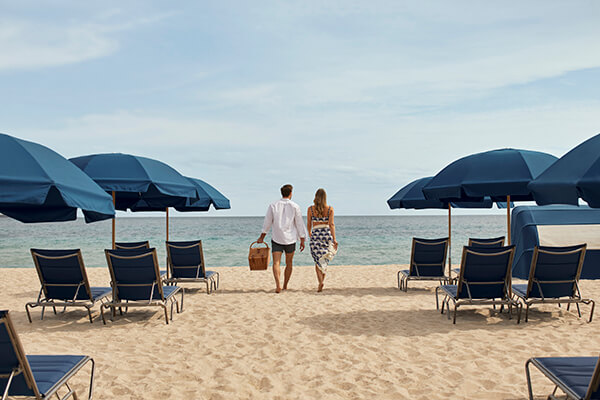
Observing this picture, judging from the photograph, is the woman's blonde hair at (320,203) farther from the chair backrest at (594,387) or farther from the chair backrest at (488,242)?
the chair backrest at (594,387)

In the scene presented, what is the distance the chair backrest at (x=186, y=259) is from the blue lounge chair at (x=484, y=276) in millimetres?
3983

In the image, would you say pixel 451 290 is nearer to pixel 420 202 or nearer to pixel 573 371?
pixel 573 371

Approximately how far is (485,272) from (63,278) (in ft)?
16.8

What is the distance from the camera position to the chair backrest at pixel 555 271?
511cm

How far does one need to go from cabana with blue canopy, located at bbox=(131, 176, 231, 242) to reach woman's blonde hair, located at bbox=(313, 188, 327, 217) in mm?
2283

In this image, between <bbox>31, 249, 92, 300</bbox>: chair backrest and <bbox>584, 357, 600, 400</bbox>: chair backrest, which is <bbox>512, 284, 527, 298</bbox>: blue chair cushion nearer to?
<bbox>584, 357, 600, 400</bbox>: chair backrest

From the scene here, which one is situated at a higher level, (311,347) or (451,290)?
(451,290)

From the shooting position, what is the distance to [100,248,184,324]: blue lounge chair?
16.8 feet

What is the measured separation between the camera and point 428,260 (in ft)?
24.3

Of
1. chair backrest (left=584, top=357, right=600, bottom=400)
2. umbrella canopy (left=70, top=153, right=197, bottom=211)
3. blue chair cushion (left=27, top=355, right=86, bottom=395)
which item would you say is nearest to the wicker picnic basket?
umbrella canopy (left=70, top=153, right=197, bottom=211)

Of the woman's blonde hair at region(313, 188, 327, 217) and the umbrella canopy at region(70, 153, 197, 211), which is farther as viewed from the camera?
the woman's blonde hair at region(313, 188, 327, 217)

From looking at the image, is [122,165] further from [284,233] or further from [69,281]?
[284,233]

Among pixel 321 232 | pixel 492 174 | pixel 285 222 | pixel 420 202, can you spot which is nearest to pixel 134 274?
pixel 285 222

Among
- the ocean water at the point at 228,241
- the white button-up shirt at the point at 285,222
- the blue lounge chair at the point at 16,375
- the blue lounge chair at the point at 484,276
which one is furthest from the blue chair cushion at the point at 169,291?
the ocean water at the point at 228,241
